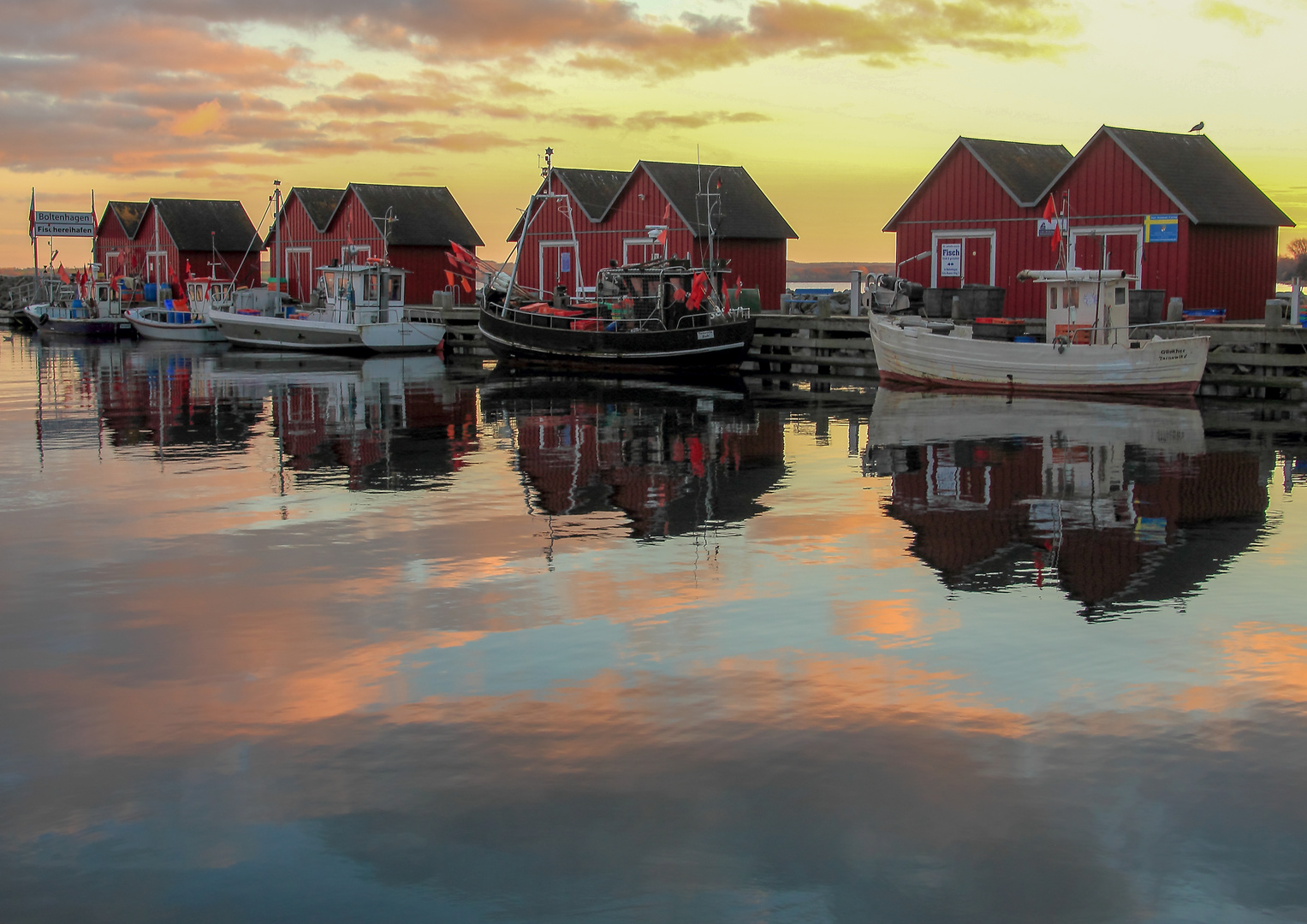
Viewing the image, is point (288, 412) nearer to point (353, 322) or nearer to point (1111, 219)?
point (1111, 219)

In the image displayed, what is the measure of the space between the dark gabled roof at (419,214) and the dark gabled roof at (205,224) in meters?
12.6

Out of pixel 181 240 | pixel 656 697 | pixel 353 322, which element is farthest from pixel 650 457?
pixel 181 240

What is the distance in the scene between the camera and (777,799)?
634 centimetres

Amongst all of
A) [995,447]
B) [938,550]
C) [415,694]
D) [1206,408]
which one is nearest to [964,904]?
[415,694]

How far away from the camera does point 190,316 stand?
59188 millimetres

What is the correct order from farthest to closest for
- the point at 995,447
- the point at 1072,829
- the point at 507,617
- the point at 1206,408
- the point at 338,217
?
the point at 338,217, the point at 1206,408, the point at 995,447, the point at 507,617, the point at 1072,829

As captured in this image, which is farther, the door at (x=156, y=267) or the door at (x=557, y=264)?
the door at (x=156, y=267)

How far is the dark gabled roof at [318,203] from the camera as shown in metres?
62.1

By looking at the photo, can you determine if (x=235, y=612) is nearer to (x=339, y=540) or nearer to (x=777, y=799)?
(x=339, y=540)

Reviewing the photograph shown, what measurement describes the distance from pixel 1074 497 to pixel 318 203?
53460 millimetres

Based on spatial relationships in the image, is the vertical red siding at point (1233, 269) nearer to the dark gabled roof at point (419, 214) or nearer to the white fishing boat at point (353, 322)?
the white fishing boat at point (353, 322)

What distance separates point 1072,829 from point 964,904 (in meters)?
0.92

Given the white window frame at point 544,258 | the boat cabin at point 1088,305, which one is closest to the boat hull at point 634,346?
the boat cabin at point 1088,305

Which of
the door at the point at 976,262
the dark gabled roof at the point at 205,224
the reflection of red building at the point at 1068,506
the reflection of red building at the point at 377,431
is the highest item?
the dark gabled roof at the point at 205,224
